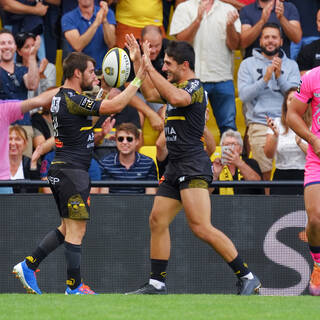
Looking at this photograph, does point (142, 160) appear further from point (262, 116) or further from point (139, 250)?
point (262, 116)

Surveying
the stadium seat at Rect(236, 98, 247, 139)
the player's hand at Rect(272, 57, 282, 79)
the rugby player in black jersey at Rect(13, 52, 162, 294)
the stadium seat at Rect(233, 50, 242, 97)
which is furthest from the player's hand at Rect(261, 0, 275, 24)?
the rugby player in black jersey at Rect(13, 52, 162, 294)

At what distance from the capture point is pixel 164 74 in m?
12.0

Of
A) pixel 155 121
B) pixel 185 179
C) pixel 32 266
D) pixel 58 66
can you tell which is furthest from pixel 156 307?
pixel 58 66

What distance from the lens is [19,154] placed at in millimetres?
10758

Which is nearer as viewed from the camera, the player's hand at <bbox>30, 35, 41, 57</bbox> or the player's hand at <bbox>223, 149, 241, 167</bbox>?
the player's hand at <bbox>223, 149, 241, 167</bbox>

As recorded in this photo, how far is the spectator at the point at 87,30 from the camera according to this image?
12.6 meters

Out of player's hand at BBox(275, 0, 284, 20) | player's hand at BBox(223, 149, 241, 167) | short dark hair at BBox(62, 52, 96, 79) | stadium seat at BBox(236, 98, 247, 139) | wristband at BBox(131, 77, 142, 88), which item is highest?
player's hand at BBox(275, 0, 284, 20)

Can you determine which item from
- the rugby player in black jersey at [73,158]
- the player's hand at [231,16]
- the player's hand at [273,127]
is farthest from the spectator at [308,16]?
the rugby player in black jersey at [73,158]

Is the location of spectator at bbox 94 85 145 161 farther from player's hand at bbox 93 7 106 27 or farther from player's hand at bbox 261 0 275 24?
player's hand at bbox 261 0 275 24

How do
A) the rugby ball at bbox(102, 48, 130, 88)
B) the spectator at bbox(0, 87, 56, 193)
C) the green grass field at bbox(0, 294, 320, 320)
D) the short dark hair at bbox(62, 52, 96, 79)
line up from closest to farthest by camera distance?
the green grass field at bbox(0, 294, 320, 320) → the short dark hair at bbox(62, 52, 96, 79) → the rugby ball at bbox(102, 48, 130, 88) → the spectator at bbox(0, 87, 56, 193)

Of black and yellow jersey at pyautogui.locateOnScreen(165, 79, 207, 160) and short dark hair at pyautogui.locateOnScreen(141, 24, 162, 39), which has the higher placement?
short dark hair at pyautogui.locateOnScreen(141, 24, 162, 39)

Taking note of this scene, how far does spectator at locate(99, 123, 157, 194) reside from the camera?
10440 millimetres

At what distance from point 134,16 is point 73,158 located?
559cm

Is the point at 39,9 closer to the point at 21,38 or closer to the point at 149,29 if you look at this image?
the point at 21,38
